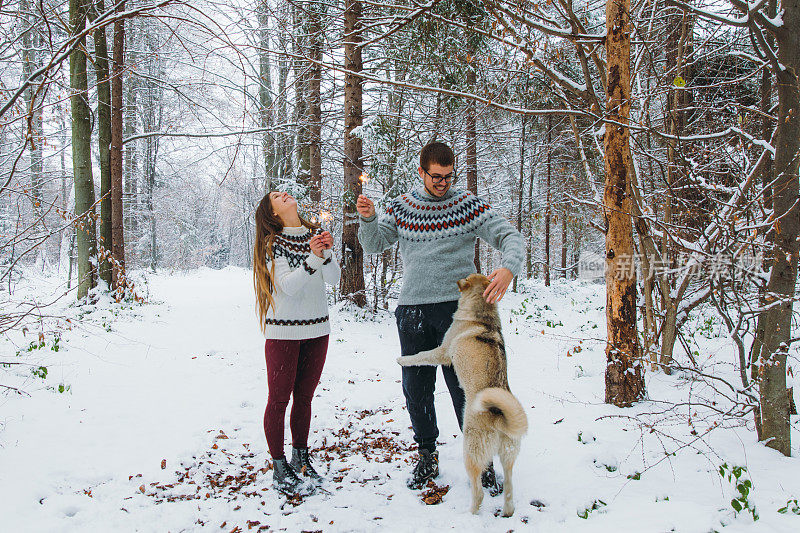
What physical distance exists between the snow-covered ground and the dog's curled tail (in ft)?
2.15

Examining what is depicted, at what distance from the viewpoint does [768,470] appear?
310cm

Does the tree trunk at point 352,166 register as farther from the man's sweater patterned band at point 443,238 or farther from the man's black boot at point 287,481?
the man's black boot at point 287,481

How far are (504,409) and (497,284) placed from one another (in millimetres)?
772

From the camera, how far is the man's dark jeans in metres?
3.23

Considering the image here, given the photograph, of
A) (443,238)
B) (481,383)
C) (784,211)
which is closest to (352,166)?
(443,238)

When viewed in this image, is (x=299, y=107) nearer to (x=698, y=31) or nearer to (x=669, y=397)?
(x=698, y=31)

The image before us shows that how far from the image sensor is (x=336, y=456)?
3.92m

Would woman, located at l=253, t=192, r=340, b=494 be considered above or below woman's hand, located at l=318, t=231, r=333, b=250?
below

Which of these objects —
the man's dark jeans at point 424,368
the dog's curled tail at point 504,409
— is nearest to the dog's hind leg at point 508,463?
the dog's curled tail at point 504,409

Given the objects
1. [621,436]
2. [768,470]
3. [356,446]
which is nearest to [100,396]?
[356,446]

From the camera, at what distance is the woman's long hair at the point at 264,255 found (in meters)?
3.23

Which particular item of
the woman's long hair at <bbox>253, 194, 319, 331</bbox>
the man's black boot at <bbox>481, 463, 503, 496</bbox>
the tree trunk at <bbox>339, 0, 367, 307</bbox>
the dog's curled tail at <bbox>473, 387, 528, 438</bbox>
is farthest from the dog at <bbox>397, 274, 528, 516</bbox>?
the tree trunk at <bbox>339, 0, 367, 307</bbox>

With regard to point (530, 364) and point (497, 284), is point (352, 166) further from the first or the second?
point (497, 284)

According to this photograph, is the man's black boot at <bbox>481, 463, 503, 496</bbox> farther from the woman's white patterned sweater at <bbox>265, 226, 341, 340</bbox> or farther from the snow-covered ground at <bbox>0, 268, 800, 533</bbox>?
the woman's white patterned sweater at <bbox>265, 226, 341, 340</bbox>
